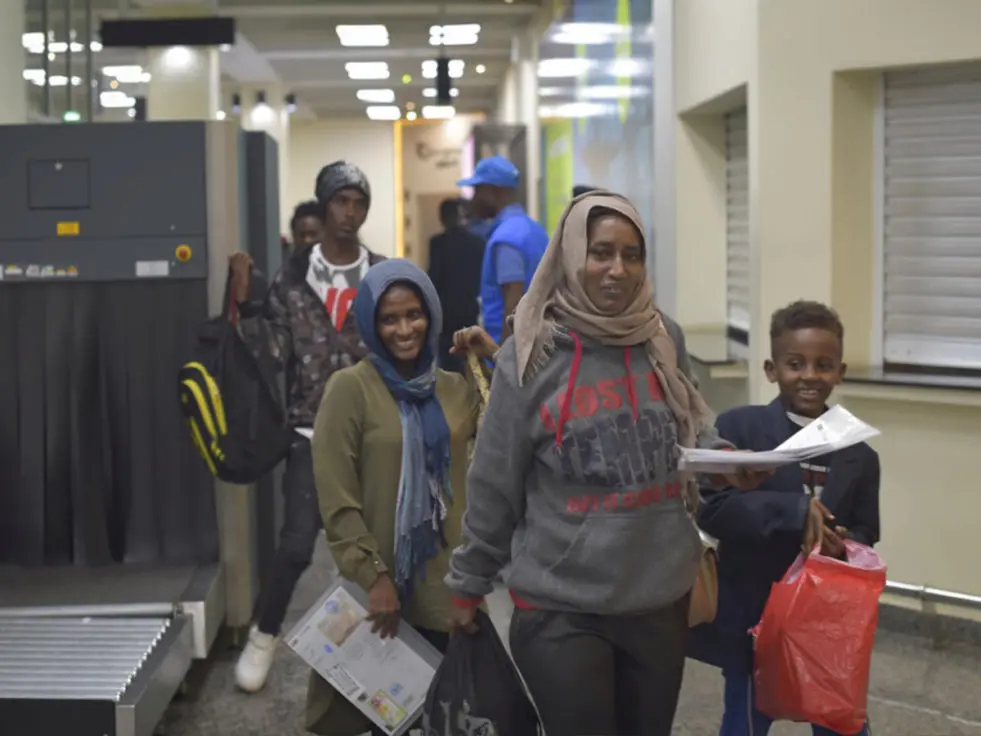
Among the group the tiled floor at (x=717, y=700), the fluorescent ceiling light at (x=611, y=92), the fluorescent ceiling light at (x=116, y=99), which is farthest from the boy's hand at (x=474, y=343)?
the fluorescent ceiling light at (x=116, y=99)

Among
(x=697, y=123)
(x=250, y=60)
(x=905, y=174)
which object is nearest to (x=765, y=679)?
(x=905, y=174)

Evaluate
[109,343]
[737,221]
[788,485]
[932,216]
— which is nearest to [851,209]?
[932,216]

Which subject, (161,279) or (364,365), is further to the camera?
(161,279)

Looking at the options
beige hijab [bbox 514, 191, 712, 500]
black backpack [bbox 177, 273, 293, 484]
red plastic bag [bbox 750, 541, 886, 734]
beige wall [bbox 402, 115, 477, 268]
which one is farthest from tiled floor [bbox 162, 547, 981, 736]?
beige wall [bbox 402, 115, 477, 268]

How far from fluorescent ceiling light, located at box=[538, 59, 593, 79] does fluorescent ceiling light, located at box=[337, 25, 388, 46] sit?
267 centimetres

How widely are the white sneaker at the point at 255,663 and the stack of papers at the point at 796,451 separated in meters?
2.21

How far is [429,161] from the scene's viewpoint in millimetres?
22719

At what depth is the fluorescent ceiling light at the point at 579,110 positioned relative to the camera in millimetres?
7957

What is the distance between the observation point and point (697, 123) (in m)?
6.11

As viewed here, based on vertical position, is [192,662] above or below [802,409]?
below

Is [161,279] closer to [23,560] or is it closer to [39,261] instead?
[39,261]

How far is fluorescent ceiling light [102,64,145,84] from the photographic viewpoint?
38.6 feet

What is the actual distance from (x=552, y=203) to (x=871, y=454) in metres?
8.46

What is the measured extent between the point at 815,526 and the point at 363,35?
12635mm
